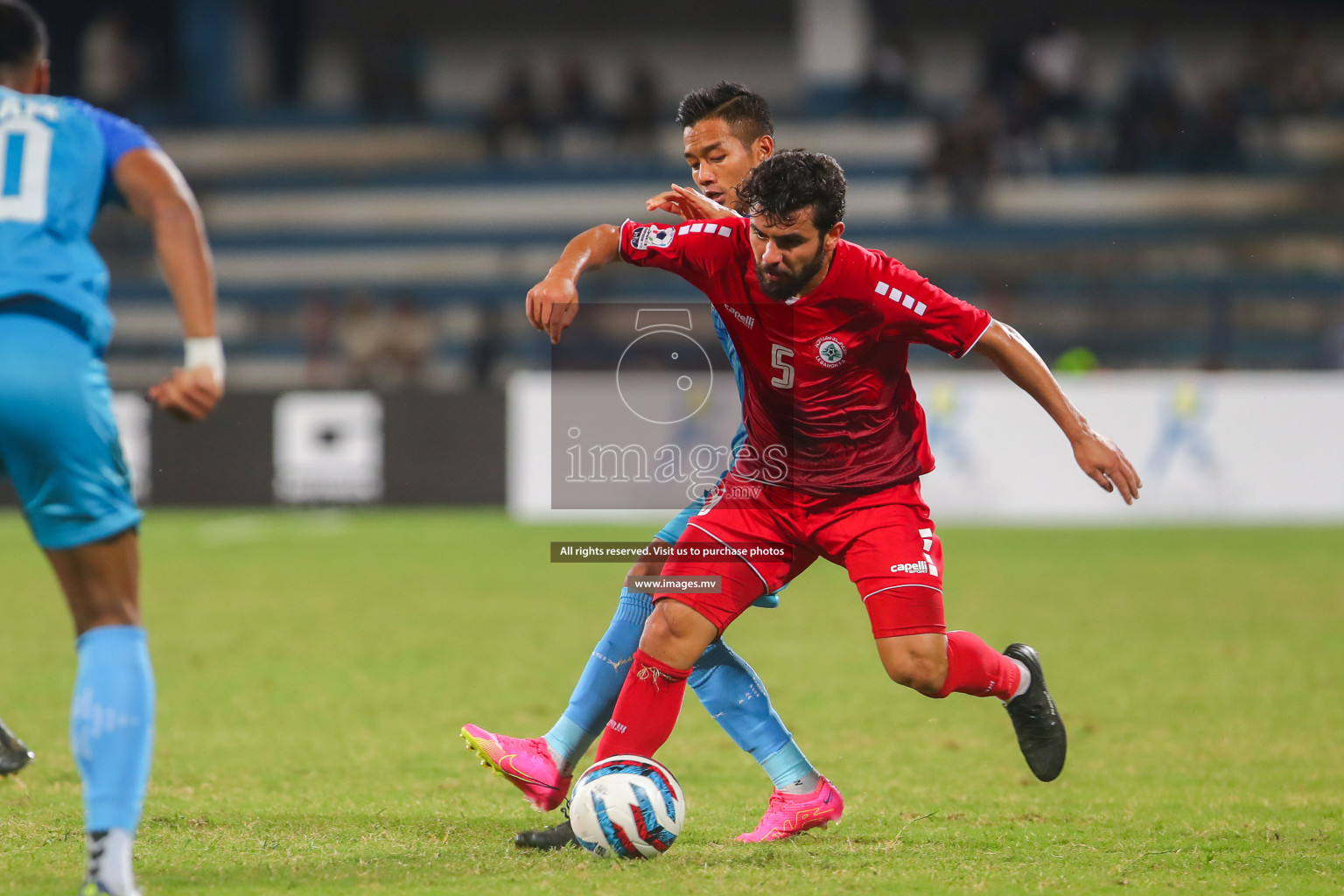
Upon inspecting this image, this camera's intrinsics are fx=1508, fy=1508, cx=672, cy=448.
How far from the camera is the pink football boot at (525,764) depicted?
4.04 m

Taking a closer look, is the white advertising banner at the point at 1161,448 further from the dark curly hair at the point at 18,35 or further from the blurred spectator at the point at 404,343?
the dark curly hair at the point at 18,35

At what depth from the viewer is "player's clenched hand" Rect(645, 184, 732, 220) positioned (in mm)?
4266

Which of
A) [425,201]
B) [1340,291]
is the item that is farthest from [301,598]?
[1340,291]

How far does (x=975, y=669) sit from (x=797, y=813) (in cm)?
62

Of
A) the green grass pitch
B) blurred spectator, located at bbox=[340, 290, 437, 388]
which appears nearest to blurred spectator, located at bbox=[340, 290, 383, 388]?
blurred spectator, located at bbox=[340, 290, 437, 388]

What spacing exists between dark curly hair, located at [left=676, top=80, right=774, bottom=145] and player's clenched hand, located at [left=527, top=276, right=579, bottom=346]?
97 cm

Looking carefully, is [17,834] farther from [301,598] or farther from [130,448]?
[130,448]

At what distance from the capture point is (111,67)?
21.1 meters

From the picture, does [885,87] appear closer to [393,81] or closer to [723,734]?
[393,81]

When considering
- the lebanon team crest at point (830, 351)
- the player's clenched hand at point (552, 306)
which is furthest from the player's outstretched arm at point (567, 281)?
the lebanon team crest at point (830, 351)

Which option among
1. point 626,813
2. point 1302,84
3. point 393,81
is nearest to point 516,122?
point 393,81

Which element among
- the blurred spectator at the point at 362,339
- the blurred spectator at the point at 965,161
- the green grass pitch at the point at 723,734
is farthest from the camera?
the blurred spectator at the point at 965,161

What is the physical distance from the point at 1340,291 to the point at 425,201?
11.7 metres

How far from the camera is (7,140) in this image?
3.04 meters
